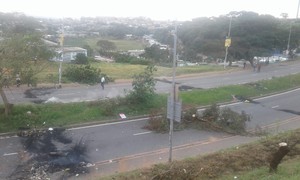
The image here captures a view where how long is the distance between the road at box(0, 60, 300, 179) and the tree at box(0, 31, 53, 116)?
2950 mm

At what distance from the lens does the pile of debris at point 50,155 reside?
526 inches

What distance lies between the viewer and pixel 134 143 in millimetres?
Answer: 17297

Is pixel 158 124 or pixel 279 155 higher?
pixel 279 155

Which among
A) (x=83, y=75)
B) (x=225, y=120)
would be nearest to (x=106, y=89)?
(x=83, y=75)

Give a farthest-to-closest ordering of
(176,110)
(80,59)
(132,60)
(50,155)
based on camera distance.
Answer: (132,60), (80,59), (50,155), (176,110)

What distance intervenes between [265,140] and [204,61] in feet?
139

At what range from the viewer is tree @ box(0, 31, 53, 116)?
1692 centimetres

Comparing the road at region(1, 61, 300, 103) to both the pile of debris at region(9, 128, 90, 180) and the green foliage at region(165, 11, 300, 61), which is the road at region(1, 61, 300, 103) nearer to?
the pile of debris at region(9, 128, 90, 180)

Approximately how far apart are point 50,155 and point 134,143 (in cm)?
399

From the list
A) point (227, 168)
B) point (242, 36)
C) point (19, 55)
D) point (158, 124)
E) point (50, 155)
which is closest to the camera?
point (227, 168)

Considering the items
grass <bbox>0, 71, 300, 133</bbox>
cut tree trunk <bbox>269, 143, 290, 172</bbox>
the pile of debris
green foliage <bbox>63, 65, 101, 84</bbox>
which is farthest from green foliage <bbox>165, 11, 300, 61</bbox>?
cut tree trunk <bbox>269, 143, 290, 172</bbox>

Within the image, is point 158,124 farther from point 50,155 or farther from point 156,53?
point 156,53

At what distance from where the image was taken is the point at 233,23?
167ft

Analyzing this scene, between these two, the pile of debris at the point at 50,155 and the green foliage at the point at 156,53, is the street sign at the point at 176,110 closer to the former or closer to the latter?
the pile of debris at the point at 50,155
